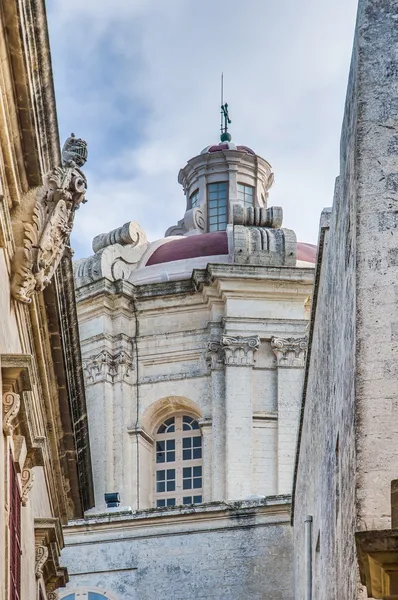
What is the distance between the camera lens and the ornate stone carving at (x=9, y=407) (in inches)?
577

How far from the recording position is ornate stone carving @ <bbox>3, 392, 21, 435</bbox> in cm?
1465

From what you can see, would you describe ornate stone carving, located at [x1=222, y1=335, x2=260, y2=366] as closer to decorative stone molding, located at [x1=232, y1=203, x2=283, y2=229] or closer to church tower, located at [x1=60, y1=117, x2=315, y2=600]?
church tower, located at [x1=60, y1=117, x2=315, y2=600]

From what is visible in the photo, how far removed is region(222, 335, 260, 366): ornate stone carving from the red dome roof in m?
→ 3.05

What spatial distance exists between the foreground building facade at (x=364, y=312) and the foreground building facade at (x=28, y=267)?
8.05 feet

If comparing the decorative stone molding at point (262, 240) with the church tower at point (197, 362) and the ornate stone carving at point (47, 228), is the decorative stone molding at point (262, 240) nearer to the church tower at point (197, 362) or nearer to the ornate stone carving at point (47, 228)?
the church tower at point (197, 362)

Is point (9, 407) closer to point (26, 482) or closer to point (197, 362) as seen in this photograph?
point (26, 482)

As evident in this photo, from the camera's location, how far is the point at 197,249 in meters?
44.1

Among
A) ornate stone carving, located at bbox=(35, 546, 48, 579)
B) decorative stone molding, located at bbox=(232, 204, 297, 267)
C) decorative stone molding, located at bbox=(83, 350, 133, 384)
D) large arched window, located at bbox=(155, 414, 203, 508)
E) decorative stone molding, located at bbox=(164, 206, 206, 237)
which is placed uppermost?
decorative stone molding, located at bbox=(164, 206, 206, 237)

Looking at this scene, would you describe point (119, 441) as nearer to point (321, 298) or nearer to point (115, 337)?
point (115, 337)

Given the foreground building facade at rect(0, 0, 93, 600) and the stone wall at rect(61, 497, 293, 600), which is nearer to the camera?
the foreground building facade at rect(0, 0, 93, 600)

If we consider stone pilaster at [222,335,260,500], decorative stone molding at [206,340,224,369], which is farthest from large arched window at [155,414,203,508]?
decorative stone molding at [206,340,224,369]

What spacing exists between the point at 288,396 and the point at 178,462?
9.51ft

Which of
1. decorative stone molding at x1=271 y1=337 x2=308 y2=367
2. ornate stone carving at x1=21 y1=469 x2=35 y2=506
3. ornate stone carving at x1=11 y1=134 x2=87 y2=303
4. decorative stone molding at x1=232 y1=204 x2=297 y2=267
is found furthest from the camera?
decorative stone molding at x1=232 y1=204 x2=297 y2=267

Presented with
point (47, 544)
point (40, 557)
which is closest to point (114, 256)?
point (47, 544)
